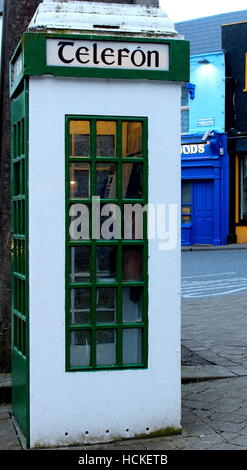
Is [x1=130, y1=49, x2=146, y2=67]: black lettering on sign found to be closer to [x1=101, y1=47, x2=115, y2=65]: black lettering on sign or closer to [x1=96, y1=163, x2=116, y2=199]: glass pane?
[x1=101, y1=47, x2=115, y2=65]: black lettering on sign

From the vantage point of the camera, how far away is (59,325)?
14.0ft

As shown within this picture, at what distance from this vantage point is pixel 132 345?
4473 mm

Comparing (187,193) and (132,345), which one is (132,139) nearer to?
(132,345)

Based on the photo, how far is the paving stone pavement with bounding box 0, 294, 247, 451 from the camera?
4.35 m

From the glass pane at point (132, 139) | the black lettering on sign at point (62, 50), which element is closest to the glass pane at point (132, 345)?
the glass pane at point (132, 139)

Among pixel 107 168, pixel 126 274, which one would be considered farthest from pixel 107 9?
pixel 126 274

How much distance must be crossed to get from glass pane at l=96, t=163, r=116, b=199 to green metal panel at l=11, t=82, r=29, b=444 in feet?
1.49

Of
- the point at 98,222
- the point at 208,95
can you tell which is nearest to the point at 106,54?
the point at 98,222

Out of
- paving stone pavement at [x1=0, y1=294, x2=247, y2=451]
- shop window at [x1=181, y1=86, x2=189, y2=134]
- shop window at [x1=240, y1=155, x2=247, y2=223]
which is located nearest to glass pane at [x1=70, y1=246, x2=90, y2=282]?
paving stone pavement at [x1=0, y1=294, x2=247, y2=451]

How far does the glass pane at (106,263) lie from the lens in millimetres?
4422

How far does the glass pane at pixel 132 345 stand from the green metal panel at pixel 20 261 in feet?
2.04

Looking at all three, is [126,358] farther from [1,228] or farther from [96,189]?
[1,228]

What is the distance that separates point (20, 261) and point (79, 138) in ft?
2.94

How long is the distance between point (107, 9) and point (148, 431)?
2625 mm
